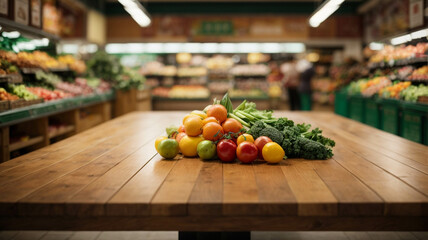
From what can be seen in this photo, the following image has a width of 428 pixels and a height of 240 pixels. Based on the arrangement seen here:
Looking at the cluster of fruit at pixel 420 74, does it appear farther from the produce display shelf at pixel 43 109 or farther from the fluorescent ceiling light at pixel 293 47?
the fluorescent ceiling light at pixel 293 47

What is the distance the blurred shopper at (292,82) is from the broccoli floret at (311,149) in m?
7.44

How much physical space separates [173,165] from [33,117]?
11.1ft

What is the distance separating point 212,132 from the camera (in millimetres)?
2109

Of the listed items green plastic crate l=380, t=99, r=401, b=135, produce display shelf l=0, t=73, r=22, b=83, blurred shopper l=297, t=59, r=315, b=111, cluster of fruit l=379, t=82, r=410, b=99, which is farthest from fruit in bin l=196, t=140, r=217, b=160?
blurred shopper l=297, t=59, r=315, b=111

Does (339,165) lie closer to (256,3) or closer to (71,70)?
(71,70)

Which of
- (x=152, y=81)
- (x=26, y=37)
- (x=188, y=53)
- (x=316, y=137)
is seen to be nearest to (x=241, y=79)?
(x=188, y=53)

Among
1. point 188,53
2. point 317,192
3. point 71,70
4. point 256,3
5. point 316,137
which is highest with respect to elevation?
point 256,3

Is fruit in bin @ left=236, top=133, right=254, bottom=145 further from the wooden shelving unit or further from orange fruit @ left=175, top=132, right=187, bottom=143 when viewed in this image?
the wooden shelving unit

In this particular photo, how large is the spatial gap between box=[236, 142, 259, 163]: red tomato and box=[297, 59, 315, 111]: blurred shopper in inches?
307

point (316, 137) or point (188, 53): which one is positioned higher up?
point (188, 53)

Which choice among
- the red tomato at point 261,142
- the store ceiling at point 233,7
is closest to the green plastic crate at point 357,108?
the store ceiling at point 233,7

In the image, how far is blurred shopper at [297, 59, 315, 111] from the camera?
31.0 feet

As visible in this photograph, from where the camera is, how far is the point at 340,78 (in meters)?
8.99

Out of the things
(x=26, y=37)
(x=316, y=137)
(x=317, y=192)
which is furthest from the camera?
(x=26, y=37)
